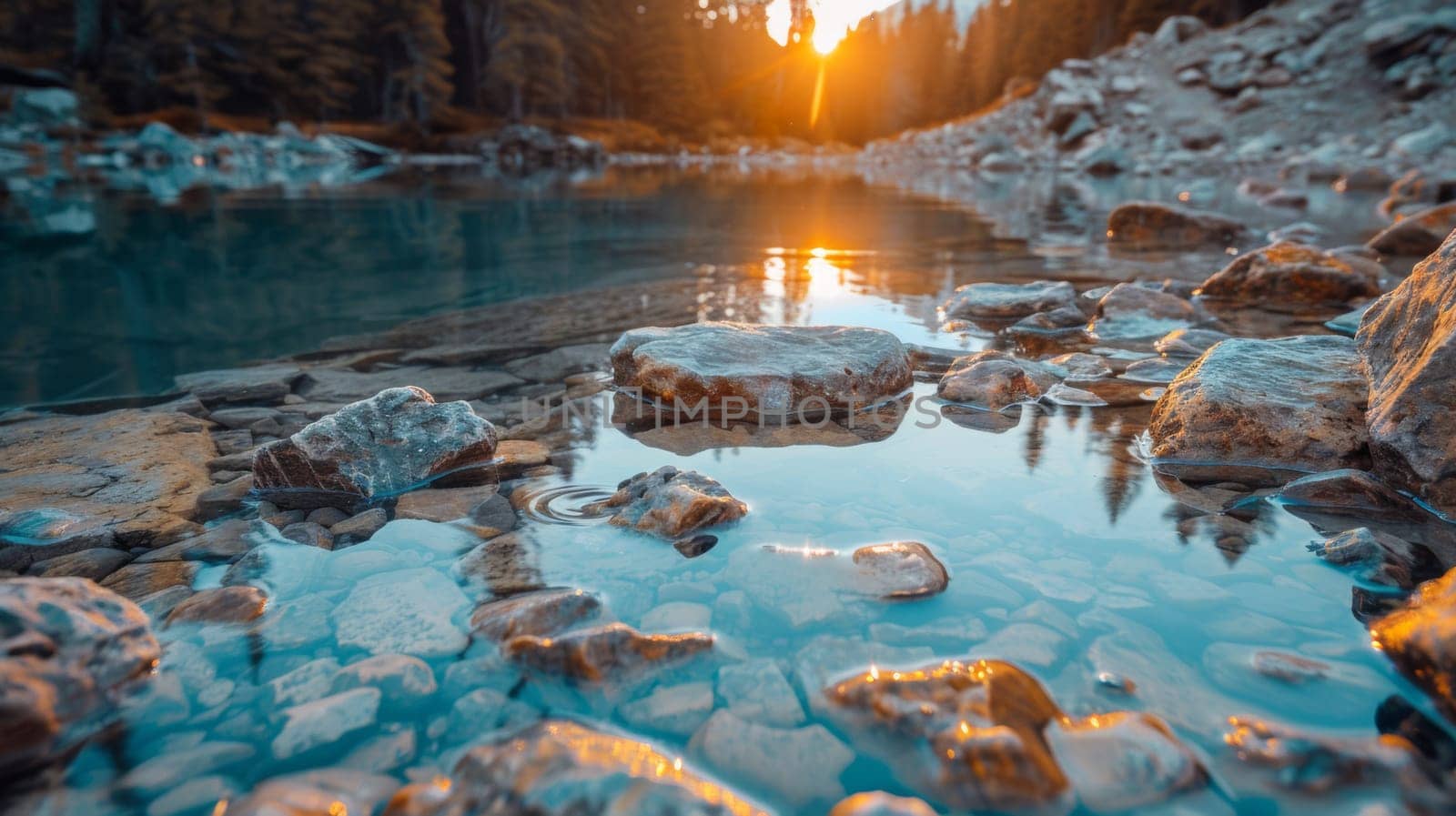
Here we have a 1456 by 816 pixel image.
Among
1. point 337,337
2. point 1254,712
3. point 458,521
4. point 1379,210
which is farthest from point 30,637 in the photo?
point 1379,210

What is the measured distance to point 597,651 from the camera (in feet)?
5.48

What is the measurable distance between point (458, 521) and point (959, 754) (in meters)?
1.63

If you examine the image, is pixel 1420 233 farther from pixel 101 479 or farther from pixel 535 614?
pixel 101 479

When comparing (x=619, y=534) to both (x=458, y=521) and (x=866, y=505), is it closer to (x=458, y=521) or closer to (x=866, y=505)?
(x=458, y=521)

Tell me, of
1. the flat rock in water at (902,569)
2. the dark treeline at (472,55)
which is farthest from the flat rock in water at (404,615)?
the dark treeline at (472,55)

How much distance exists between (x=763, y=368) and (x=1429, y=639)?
2346mm

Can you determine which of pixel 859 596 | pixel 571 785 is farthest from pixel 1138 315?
pixel 571 785

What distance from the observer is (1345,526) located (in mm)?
2293

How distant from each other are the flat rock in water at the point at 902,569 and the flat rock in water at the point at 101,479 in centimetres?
198

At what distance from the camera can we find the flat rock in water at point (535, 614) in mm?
1779

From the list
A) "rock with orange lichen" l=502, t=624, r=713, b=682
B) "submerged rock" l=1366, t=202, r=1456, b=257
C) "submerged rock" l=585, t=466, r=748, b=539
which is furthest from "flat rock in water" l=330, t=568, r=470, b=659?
"submerged rock" l=1366, t=202, r=1456, b=257

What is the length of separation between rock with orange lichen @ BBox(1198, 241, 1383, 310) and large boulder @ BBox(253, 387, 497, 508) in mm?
5541

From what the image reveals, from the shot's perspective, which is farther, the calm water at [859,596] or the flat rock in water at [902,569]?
the flat rock in water at [902,569]

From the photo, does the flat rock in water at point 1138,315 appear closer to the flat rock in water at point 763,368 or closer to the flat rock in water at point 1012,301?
the flat rock in water at point 1012,301
